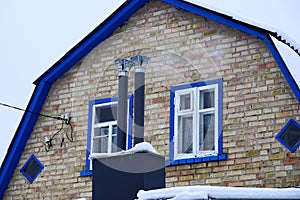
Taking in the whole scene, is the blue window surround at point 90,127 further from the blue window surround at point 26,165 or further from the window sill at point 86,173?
the blue window surround at point 26,165

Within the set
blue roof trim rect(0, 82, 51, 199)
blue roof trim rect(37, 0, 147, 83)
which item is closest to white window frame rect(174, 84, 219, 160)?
blue roof trim rect(37, 0, 147, 83)

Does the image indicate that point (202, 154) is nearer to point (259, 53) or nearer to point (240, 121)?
point (240, 121)

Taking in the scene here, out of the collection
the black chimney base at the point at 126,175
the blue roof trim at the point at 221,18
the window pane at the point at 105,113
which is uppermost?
the blue roof trim at the point at 221,18

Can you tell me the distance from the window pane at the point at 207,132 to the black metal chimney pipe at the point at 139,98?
90 cm

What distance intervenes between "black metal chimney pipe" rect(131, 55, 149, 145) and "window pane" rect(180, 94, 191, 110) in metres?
0.73

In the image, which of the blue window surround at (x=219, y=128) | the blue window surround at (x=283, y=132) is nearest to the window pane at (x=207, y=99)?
the blue window surround at (x=219, y=128)

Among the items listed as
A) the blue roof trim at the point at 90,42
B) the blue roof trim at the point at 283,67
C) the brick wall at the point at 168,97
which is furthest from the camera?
the blue roof trim at the point at 90,42

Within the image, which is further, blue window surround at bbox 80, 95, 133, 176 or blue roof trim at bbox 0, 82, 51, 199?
blue roof trim at bbox 0, 82, 51, 199

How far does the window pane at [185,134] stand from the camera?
12859 millimetres

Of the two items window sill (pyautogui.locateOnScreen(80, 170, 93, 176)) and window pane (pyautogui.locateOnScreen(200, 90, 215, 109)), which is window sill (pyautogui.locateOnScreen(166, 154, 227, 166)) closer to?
window pane (pyautogui.locateOnScreen(200, 90, 215, 109))

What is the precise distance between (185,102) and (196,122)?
1.43 ft

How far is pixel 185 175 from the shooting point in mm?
12656

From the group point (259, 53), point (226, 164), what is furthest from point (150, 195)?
point (259, 53)

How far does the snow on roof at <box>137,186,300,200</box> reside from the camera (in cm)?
910
